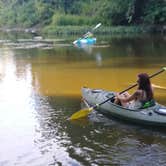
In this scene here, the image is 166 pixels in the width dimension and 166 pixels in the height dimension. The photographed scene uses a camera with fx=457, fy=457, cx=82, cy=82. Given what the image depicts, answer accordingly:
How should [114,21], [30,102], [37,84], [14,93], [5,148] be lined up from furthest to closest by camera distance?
1. [114,21]
2. [37,84]
3. [14,93]
4. [30,102]
5. [5,148]

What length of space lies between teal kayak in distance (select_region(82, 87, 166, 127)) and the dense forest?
140ft

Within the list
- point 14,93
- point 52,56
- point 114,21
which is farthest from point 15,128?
point 114,21

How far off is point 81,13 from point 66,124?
61588 millimetres

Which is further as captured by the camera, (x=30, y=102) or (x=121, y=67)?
(x=121, y=67)

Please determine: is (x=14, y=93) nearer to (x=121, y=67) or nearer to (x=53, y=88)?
(x=53, y=88)

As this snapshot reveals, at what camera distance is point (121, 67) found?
21812 mm

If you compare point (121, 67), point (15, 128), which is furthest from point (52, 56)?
point (15, 128)

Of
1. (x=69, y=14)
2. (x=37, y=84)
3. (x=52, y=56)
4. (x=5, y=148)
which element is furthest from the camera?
(x=69, y=14)

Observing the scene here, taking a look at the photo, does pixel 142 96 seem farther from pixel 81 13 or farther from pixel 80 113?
pixel 81 13

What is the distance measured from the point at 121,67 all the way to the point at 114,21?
37377 mm

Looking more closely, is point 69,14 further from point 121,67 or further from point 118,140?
point 118,140

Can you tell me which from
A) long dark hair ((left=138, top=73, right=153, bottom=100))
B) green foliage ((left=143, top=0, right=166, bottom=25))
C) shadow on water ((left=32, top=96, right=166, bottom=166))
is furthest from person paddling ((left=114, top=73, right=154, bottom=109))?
green foliage ((left=143, top=0, right=166, bottom=25))

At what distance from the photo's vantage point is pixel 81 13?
72125mm

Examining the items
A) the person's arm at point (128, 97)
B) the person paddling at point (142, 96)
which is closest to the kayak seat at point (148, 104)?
the person paddling at point (142, 96)
